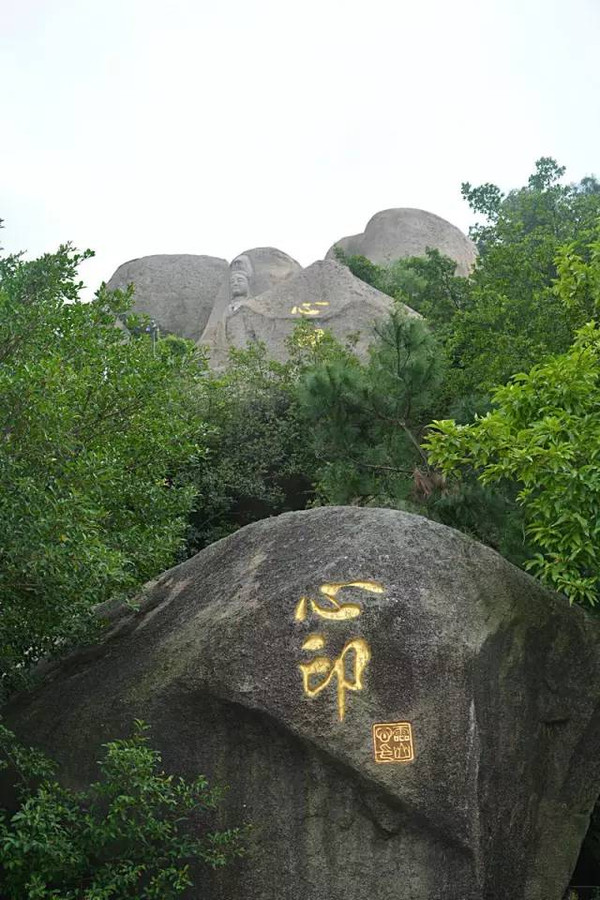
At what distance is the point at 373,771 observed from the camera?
704 centimetres

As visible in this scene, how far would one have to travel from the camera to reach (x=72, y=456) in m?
7.94

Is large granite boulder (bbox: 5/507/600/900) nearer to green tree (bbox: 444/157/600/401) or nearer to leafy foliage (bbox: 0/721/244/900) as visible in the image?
leafy foliage (bbox: 0/721/244/900)

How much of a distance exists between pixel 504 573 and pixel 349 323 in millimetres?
13498

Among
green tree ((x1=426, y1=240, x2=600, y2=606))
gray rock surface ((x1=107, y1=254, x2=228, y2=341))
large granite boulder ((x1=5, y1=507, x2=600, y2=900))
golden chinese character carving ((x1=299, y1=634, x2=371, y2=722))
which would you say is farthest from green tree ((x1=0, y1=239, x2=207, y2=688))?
gray rock surface ((x1=107, y1=254, x2=228, y2=341))

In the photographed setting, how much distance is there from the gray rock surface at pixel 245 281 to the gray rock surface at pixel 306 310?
28cm

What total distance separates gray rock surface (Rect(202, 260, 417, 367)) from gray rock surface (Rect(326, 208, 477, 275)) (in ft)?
21.0

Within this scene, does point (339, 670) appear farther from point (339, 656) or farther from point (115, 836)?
point (115, 836)

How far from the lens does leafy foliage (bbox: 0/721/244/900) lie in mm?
6840

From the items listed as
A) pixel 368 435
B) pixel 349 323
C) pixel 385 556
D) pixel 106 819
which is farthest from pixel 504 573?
pixel 349 323

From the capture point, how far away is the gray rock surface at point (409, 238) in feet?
95.3

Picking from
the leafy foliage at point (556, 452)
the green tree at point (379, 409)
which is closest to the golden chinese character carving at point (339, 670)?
the leafy foliage at point (556, 452)

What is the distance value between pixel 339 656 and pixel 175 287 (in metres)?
22.4

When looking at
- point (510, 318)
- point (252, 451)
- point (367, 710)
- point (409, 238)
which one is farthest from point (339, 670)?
point (409, 238)

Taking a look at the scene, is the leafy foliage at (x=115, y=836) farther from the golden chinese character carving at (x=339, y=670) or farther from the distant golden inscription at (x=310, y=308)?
the distant golden inscription at (x=310, y=308)
